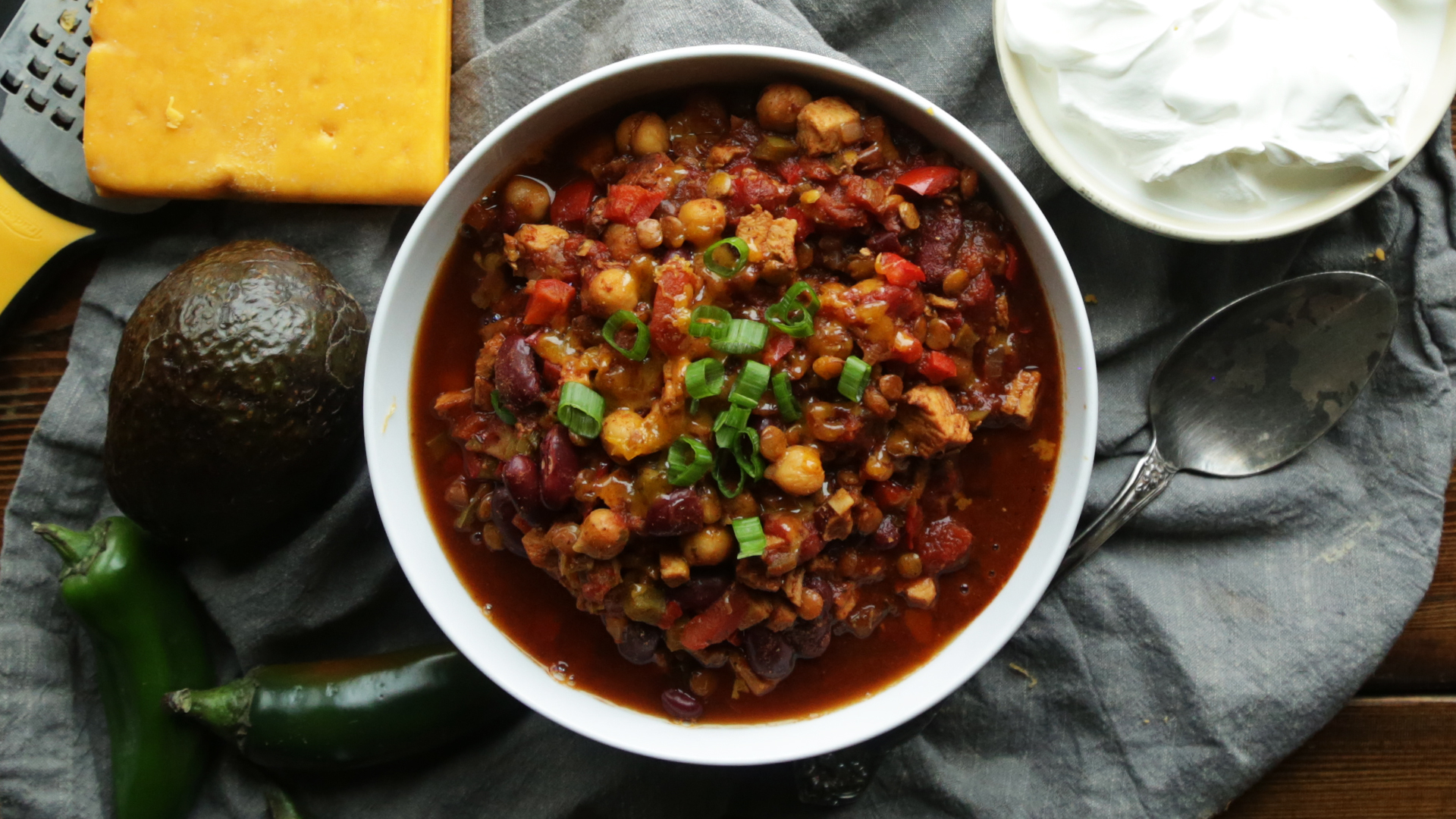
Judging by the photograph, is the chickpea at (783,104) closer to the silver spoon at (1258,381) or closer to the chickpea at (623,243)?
the chickpea at (623,243)

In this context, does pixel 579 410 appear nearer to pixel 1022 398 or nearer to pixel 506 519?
pixel 506 519

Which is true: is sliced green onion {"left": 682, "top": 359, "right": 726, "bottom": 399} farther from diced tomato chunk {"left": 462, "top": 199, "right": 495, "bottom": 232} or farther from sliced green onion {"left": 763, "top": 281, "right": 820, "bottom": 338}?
diced tomato chunk {"left": 462, "top": 199, "right": 495, "bottom": 232}

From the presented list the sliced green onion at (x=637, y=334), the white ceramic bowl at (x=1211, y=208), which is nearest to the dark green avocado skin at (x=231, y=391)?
the sliced green onion at (x=637, y=334)

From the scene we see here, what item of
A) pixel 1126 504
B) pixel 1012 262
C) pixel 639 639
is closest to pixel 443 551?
pixel 639 639

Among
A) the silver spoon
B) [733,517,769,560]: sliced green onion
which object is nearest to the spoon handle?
the silver spoon

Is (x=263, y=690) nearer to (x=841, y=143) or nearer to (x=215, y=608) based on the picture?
(x=215, y=608)

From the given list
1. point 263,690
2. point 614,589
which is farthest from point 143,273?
point 614,589
